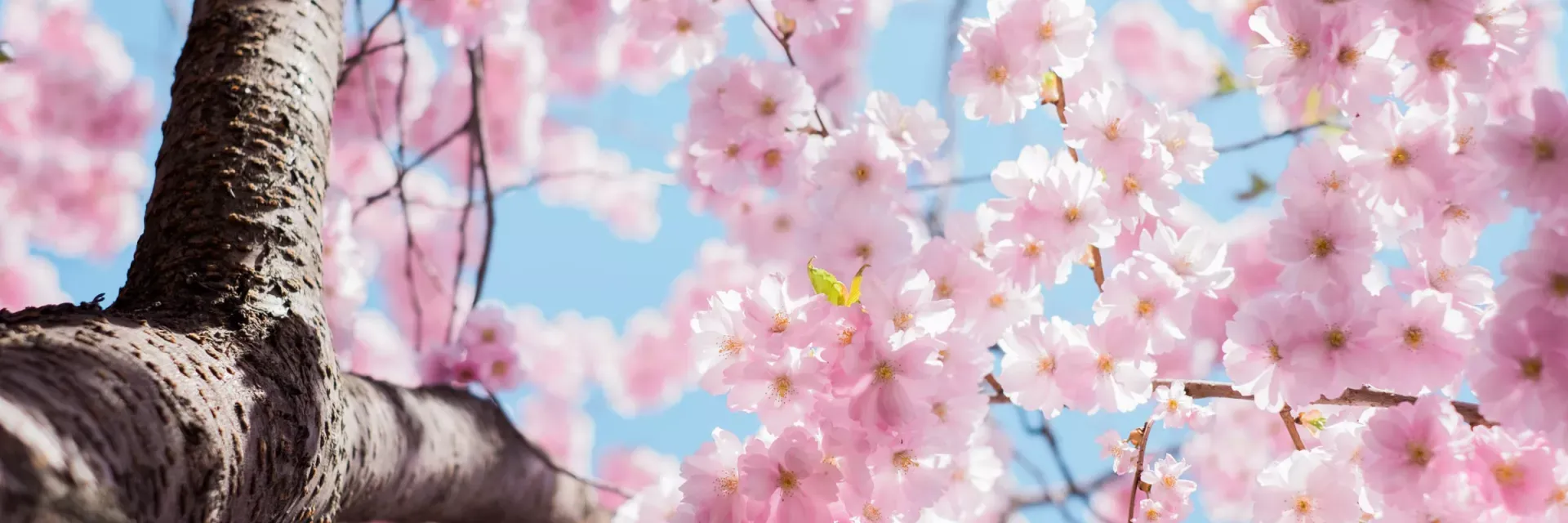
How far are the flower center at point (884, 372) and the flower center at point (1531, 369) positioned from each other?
0.59 meters

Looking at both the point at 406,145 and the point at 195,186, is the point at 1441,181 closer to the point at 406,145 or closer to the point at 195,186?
the point at 195,186

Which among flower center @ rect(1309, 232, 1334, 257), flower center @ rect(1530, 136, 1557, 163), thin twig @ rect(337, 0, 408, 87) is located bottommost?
flower center @ rect(1309, 232, 1334, 257)

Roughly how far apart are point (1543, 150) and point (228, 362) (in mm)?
1182

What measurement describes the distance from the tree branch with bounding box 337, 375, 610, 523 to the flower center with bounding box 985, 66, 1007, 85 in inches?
36.2

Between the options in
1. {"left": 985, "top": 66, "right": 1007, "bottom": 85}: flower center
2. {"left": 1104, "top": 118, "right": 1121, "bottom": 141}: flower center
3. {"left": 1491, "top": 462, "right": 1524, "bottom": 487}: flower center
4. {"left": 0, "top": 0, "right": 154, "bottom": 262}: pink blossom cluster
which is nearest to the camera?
{"left": 1491, "top": 462, "right": 1524, "bottom": 487}: flower center

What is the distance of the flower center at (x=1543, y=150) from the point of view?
0.83 m

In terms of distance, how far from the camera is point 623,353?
355cm

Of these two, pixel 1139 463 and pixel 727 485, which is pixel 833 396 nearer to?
pixel 727 485

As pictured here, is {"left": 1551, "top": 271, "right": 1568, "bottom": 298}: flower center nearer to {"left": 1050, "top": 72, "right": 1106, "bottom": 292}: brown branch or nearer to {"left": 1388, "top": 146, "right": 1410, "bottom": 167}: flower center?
{"left": 1388, "top": 146, "right": 1410, "bottom": 167}: flower center

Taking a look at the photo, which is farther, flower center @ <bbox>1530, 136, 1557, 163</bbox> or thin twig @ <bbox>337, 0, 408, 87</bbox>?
thin twig @ <bbox>337, 0, 408, 87</bbox>

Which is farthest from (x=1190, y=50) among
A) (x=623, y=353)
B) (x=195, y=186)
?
(x=195, y=186)

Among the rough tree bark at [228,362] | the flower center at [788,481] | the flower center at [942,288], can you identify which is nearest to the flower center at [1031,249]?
the flower center at [942,288]

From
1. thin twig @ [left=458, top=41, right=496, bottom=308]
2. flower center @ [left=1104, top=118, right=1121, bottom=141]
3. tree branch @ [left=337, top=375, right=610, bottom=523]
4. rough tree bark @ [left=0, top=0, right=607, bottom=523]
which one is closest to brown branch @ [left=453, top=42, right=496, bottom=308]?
thin twig @ [left=458, top=41, right=496, bottom=308]

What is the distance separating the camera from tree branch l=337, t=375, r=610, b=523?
1.06 m
